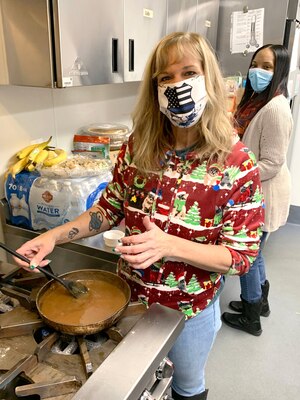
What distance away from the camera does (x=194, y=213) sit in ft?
3.18

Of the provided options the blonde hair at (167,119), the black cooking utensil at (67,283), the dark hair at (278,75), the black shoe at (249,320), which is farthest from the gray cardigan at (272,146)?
the black cooking utensil at (67,283)

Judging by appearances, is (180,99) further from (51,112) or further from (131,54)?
(51,112)

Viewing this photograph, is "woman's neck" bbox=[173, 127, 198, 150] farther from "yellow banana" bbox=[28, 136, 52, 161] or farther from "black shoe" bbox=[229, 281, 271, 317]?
"black shoe" bbox=[229, 281, 271, 317]

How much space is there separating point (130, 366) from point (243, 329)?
162 cm

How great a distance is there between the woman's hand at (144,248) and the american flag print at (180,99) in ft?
1.05

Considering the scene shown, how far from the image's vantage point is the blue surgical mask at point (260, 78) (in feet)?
6.14

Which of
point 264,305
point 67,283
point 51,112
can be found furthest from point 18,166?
point 264,305

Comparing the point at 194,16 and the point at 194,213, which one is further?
the point at 194,16

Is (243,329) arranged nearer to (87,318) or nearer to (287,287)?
(287,287)

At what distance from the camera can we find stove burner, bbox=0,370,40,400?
721 millimetres

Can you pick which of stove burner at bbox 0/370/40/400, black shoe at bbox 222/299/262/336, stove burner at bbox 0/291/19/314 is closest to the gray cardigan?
black shoe at bbox 222/299/262/336

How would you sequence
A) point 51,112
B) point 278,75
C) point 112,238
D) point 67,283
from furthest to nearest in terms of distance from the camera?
1. point 278,75
2. point 51,112
3. point 112,238
4. point 67,283

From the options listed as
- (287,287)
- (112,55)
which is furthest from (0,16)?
(287,287)

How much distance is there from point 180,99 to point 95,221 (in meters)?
0.44
